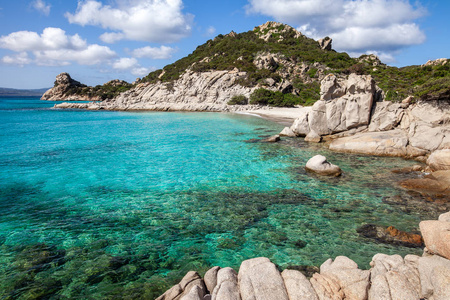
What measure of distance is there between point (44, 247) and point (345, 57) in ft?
336

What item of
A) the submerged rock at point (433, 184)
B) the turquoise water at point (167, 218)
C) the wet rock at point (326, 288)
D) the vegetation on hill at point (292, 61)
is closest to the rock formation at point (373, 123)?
the turquoise water at point (167, 218)

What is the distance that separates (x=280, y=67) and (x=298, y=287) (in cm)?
8941

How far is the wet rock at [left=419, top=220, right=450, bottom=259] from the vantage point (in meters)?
6.29

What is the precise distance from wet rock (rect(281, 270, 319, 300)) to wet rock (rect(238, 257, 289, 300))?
0.13 meters

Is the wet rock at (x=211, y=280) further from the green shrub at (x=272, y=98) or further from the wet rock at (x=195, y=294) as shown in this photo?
the green shrub at (x=272, y=98)

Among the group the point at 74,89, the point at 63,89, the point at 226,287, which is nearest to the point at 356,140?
the point at 226,287

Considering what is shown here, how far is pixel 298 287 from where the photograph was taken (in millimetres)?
5777

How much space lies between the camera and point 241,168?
1861cm

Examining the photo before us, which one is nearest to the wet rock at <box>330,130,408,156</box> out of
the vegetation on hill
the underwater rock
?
the underwater rock

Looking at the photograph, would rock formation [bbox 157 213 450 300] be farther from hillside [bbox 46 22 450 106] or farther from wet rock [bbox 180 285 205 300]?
hillside [bbox 46 22 450 106]

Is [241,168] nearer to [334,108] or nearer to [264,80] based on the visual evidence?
[334,108]

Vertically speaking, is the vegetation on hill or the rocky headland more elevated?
the vegetation on hill

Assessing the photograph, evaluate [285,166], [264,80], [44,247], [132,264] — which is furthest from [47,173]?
[264,80]

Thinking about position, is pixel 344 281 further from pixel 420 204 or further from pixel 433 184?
pixel 433 184
